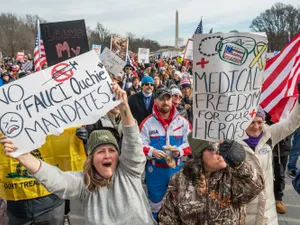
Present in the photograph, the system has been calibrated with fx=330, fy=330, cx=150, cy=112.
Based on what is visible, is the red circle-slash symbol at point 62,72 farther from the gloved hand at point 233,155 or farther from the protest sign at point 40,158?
the gloved hand at point 233,155

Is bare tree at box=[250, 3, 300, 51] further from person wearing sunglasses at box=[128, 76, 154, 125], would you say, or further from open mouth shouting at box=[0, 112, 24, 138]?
Answer: open mouth shouting at box=[0, 112, 24, 138]

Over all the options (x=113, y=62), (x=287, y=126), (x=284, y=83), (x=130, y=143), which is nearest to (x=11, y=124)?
(x=130, y=143)

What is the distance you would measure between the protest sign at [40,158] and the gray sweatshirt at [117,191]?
0.78 m

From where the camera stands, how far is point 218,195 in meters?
2.08

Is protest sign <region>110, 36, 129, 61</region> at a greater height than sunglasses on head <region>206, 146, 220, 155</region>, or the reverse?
protest sign <region>110, 36, 129, 61</region>

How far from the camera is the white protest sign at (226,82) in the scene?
2.16 m

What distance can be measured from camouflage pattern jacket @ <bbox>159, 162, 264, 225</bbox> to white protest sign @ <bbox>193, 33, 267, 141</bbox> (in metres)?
0.29

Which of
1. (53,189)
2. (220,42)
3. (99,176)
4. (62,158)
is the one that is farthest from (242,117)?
(62,158)

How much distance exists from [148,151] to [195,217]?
1.38 m

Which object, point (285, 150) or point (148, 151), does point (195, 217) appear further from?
point (285, 150)

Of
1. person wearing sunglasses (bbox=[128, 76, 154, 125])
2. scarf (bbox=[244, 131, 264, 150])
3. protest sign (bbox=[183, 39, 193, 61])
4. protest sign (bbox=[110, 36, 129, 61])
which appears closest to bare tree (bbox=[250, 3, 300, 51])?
protest sign (bbox=[183, 39, 193, 61])

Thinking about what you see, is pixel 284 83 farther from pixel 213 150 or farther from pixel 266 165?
pixel 213 150

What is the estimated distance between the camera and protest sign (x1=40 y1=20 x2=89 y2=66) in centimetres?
297

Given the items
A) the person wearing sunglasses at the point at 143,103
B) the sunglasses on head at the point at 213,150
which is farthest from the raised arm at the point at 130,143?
the person wearing sunglasses at the point at 143,103
